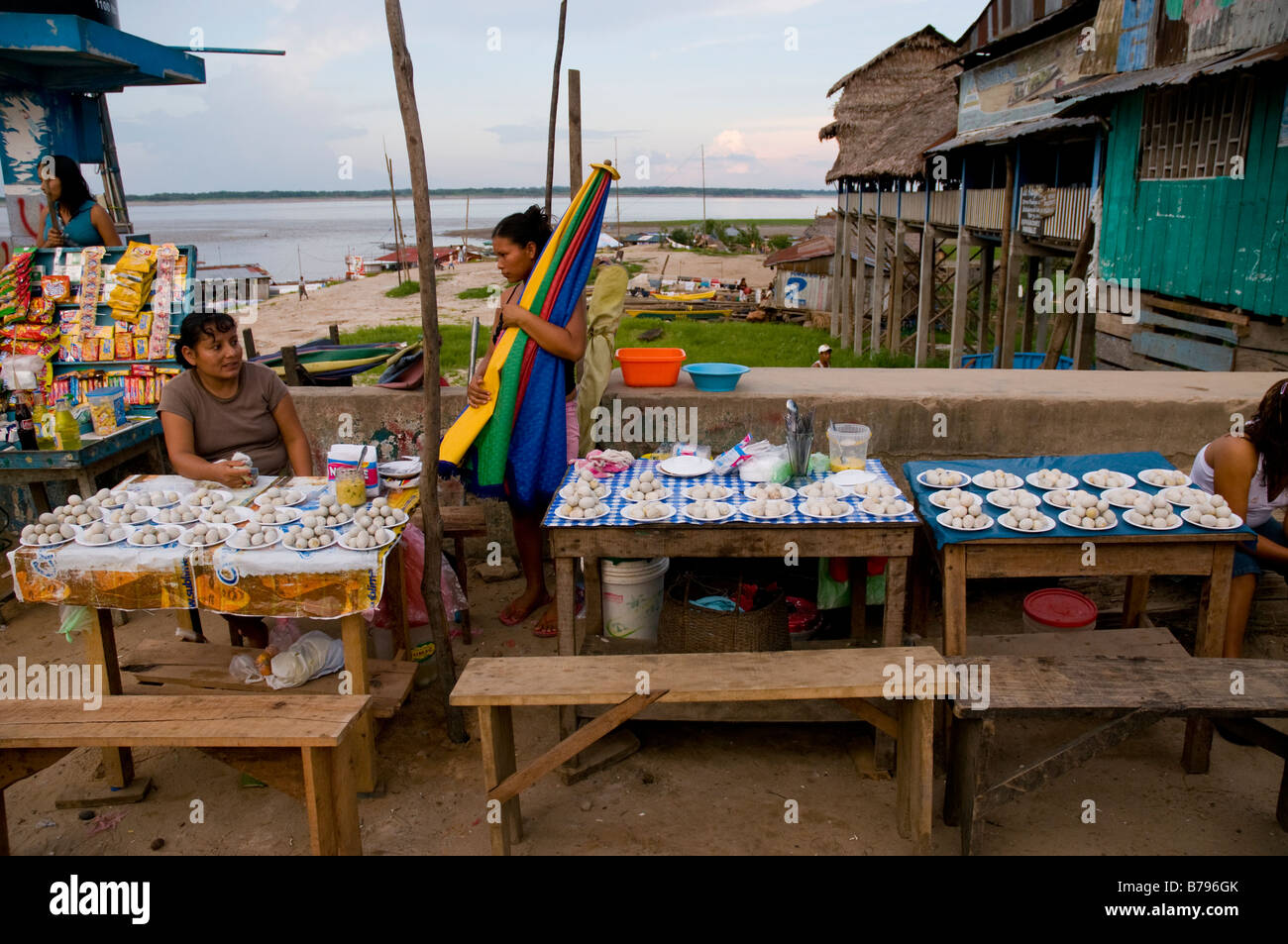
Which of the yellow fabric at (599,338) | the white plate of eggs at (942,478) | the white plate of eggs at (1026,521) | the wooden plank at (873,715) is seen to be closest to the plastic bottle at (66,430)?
the yellow fabric at (599,338)

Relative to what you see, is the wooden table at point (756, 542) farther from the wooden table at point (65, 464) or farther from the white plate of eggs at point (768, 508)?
the wooden table at point (65, 464)

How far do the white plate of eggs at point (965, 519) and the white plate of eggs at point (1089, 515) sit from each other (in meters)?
0.28

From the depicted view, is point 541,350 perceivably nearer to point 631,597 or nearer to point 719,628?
point 631,597

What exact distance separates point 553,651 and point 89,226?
4639mm

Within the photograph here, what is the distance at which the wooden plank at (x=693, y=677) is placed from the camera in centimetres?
287

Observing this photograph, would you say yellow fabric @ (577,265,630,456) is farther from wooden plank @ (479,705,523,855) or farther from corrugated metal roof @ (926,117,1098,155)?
corrugated metal roof @ (926,117,1098,155)

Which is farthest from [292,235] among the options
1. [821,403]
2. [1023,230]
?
[821,403]

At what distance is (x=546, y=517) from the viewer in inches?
131

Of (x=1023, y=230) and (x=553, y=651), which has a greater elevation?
(x=1023, y=230)

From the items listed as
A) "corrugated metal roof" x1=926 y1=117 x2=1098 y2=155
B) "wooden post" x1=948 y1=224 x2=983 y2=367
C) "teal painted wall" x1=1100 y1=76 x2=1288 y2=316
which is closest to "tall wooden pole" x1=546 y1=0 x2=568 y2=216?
"teal painted wall" x1=1100 y1=76 x2=1288 y2=316

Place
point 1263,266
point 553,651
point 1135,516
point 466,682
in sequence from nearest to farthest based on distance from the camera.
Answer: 1. point 466,682
2. point 1135,516
3. point 553,651
4. point 1263,266

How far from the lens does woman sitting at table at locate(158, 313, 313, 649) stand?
12.7 ft

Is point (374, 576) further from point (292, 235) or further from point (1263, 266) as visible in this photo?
point (292, 235)

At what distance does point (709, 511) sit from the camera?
331cm
